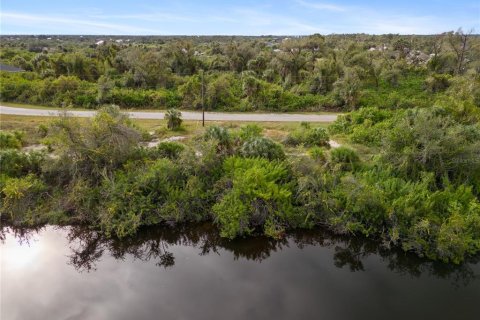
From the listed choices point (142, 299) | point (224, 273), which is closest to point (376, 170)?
point (224, 273)

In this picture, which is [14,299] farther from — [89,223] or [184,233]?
[184,233]

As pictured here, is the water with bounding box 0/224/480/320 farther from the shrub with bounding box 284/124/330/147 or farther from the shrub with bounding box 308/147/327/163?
the shrub with bounding box 284/124/330/147

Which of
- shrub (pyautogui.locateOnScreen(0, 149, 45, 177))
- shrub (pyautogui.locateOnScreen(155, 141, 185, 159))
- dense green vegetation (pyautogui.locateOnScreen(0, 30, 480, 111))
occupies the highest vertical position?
dense green vegetation (pyautogui.locateOnScreen(0, 30, 480, 111))

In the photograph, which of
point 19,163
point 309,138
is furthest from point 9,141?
point 309,138

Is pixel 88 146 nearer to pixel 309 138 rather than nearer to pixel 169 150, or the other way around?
pixel 169 150

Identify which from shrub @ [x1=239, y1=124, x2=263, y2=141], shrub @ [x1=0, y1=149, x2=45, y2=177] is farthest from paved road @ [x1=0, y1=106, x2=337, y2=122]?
shrub @ [x1=0, y1=149, x2=45, y2=177]

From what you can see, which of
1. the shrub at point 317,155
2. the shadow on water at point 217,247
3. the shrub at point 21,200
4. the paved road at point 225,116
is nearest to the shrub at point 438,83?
the paved road at point 225,116

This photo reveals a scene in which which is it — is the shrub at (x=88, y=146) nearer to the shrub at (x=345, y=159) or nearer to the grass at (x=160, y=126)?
the grass at (x=160, y=126)

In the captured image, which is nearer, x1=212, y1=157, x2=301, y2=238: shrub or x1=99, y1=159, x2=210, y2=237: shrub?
x1=212, y1=157, x2=301, y2=238: shrub
